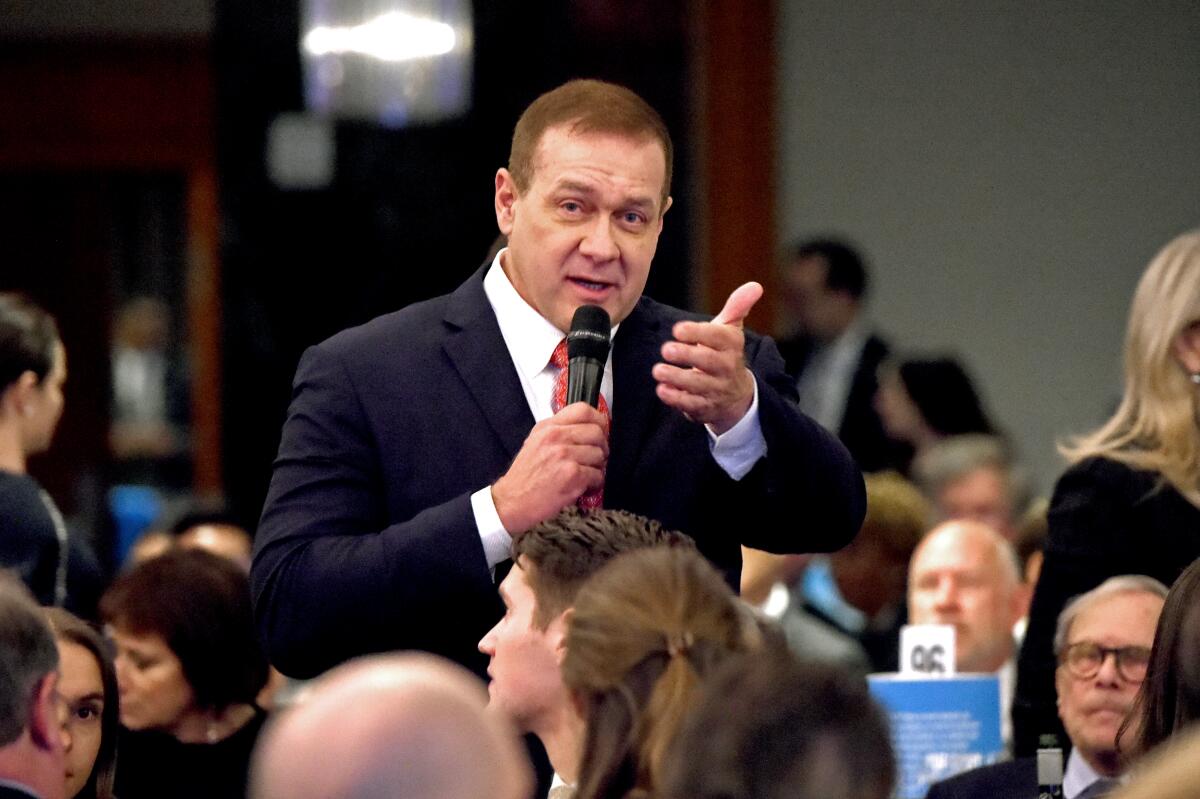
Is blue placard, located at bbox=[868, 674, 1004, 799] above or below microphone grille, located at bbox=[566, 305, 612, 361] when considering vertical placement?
below

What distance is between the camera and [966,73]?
7727mm

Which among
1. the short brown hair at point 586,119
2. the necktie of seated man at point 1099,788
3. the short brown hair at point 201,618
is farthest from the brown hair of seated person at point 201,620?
the necktie of seated man at point 1099,788

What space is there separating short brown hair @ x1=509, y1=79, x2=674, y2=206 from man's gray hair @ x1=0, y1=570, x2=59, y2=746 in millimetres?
909

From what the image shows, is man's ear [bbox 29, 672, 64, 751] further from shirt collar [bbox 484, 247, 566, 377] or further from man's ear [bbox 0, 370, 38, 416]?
man's ear [bbox 0, 370, 38, 416]

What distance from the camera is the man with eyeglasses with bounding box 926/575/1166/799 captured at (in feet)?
11.3

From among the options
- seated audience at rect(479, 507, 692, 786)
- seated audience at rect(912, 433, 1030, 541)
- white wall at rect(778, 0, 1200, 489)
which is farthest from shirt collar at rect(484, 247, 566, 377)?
white wall at rect(778, 0, 1200, 489)

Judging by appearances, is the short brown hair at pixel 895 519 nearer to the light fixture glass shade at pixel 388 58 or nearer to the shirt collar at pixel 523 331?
the light fixture glass shade at pixel 388 58

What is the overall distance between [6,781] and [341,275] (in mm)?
4469

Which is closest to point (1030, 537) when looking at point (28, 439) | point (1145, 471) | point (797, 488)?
point (1145, 471)

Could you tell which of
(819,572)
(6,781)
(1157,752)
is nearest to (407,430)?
(6,781)

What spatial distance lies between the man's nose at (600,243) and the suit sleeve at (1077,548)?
3.76ft

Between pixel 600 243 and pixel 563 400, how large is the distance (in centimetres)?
22

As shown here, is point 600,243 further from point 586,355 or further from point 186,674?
point 186,674

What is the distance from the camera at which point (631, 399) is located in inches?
116
